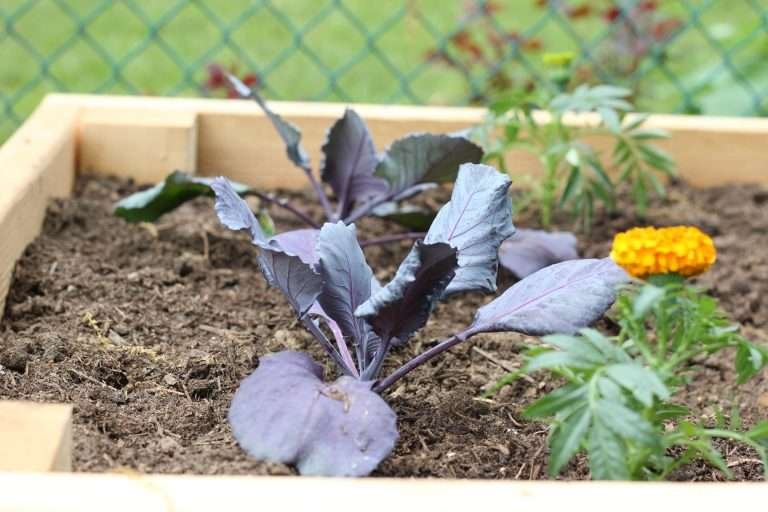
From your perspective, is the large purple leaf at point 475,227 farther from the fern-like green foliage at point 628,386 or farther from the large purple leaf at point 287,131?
the large purple leaf at point 287,131

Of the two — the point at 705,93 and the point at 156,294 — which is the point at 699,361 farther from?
the point at 705,93

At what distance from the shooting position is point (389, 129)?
2516 mm

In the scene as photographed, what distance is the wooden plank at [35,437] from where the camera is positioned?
115 cm

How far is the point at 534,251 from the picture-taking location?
2090mm

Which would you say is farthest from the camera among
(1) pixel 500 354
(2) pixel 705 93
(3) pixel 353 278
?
(2) pixel 705 93

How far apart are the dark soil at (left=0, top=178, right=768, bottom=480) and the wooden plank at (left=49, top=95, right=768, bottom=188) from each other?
171 millimetres

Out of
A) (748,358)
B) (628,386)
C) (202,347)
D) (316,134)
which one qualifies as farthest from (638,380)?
(316,134)

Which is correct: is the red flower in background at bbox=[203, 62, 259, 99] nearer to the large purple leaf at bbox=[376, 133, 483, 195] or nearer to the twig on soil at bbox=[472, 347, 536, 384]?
the large purple leaf at bbox=[376, 133, 483, 195]

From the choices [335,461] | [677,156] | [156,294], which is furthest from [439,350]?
[677,156]

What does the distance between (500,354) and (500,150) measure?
0.53 metres

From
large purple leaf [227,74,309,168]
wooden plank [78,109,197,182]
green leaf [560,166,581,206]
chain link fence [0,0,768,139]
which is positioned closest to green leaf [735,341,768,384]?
green leaf [560,166,581,206]

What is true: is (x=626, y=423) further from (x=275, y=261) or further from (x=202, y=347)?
(x=202, y=347)

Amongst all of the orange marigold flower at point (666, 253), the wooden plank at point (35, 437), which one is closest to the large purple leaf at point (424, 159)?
the orange marigold flower at point (666, 253)

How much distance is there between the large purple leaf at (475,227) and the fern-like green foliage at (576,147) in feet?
1.98
